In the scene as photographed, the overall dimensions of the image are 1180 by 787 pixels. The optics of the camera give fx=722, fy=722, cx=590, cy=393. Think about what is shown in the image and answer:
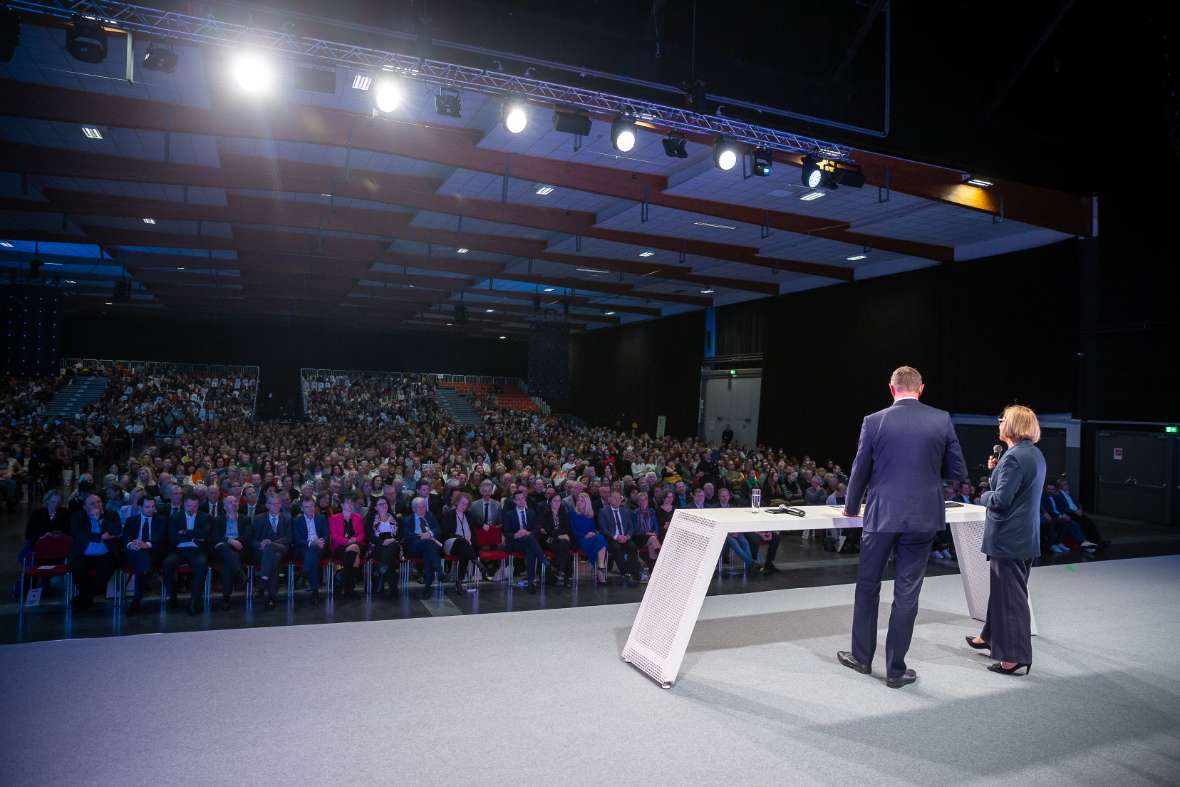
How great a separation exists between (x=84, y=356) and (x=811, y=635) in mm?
31363

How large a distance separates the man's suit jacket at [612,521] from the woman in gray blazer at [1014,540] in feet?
12.5

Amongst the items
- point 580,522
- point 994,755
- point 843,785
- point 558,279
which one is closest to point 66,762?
point 843,785

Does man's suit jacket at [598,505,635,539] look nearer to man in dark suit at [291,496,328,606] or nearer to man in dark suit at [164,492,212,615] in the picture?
man in dark suit at [291,496,328,606]

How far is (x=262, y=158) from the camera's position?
10375 mm

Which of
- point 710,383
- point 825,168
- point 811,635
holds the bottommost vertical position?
point 811,635

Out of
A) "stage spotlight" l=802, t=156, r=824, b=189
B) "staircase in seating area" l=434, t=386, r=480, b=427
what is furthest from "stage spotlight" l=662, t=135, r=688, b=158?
"staircase in seating area" l=434, t=386, r=480, b=427

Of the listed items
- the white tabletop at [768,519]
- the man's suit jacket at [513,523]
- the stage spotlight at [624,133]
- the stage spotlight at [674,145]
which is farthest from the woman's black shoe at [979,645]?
the stage spotlight at [674,145]

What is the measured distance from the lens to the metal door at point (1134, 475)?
11969 millimetres

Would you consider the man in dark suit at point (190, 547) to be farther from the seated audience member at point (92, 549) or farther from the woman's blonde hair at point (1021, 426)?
the woman's blonde hair at point (1021, 426)

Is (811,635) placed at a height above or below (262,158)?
below

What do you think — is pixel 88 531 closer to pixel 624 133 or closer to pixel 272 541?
pixel 272 541

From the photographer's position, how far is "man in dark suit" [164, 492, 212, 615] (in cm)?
598

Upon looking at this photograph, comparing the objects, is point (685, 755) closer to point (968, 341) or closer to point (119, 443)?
point (968, 341)

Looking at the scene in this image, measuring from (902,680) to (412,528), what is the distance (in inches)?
180
